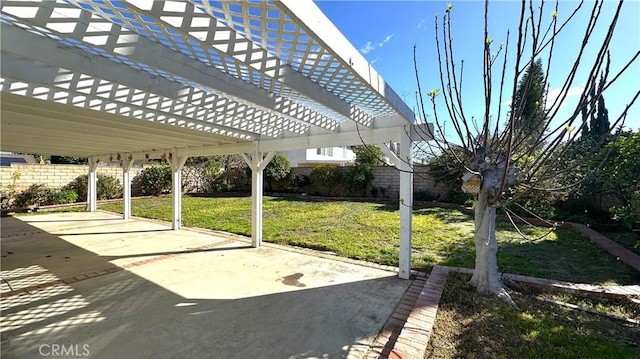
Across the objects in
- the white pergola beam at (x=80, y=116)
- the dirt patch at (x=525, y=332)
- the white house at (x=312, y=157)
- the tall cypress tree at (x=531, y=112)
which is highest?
the white house at (x=312, y=157)

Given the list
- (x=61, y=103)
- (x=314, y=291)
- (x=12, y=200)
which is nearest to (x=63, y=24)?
(x=61, y=103)

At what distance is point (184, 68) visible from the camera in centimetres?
292

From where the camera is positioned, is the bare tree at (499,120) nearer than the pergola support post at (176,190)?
Yes

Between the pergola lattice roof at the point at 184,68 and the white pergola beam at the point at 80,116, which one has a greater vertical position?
the pergola lattice roof at the point at 184,68

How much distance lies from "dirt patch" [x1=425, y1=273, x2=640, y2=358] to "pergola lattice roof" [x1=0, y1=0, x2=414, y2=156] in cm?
275

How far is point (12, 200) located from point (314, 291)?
49.9 ft

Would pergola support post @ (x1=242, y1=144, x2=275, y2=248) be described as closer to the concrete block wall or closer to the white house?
the concrete block wall

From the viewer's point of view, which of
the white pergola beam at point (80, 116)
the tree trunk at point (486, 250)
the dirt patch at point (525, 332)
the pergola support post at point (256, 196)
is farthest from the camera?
the pergola support post at point (256, 196)

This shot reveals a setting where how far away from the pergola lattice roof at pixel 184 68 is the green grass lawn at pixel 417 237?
9.16 feet

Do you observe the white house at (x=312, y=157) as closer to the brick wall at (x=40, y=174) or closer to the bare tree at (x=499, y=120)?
the brick wall at (x=40, y=174)

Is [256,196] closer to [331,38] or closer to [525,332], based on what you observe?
[331,38]

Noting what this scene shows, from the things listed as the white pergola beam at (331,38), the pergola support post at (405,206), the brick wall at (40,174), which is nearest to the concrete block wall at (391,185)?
the pergola support post at (405,206)

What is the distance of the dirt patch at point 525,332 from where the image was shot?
8.89 feet

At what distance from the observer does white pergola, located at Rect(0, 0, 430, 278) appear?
213 centimetres
